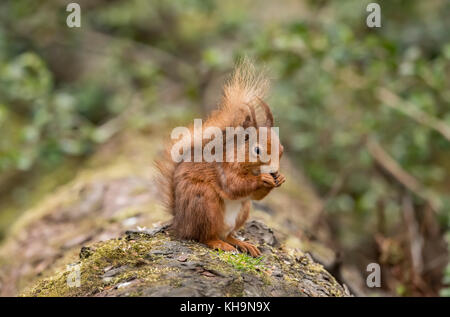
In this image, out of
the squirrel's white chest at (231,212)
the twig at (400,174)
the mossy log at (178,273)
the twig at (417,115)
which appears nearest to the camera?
the mossy log at (178,273)

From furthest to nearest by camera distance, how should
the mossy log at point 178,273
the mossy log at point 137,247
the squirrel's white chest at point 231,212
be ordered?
1. the squirrel's white chest at point 231,212
2. the mossy log at point 137,247
3. the mossy log at point 178,273

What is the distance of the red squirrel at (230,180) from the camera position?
271 cm

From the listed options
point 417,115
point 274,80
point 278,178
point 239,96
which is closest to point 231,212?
point 278,178

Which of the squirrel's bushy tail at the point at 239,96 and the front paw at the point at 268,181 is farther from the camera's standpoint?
the squirrel's bushy tail at the point at 239,96

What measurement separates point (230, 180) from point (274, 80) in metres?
3.28

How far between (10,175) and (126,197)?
9.14ft

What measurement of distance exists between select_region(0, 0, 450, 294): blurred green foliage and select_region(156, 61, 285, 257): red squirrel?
1886 mm

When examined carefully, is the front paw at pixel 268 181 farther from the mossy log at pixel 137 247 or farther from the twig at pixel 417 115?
the twig at pixel 417 115

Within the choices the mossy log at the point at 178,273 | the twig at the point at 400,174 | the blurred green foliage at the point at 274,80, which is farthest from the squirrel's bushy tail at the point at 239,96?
the twig at the point at 400,174

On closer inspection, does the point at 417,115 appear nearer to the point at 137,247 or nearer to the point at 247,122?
the point at 247,122

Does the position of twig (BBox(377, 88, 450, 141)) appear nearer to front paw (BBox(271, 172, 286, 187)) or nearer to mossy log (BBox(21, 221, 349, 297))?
mossy log (BBox(21, 221, 349, 297))

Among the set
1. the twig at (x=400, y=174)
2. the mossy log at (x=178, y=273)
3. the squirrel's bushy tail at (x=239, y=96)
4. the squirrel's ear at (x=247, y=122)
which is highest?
the twig at (x=400, y=174)

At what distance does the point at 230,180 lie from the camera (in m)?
2.71
